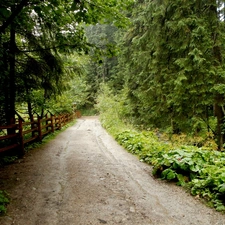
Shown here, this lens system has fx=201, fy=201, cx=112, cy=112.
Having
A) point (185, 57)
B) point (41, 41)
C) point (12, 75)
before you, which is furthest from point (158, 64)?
point (12, 75)

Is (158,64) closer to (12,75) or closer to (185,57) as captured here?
(185,57)

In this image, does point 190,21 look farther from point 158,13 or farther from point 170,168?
point 170,168

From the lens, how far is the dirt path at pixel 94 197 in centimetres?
312

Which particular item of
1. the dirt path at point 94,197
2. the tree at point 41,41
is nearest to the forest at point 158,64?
the tree at point 41,41

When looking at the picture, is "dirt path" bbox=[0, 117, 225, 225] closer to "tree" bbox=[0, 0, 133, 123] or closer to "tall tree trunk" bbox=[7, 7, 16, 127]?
"tall tree trunk" bbox=[7, 7, 16, 127]

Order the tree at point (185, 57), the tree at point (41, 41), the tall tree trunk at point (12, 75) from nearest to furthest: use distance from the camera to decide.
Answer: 1. the tree at point (41, 41)
2. the tall tree trunk at point (12, 75)
3. the tree at point (185, 57)

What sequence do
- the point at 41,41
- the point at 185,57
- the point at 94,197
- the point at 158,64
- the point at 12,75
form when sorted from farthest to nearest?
1. the point at 158,64
2. the point at 185,57
3. the point at 12,75
4. the point at 41,41
5. the point at 94,197

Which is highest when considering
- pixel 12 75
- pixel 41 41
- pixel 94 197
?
pixel 41 41

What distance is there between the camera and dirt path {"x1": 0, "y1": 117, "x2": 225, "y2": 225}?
3115 mm

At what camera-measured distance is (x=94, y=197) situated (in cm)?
383

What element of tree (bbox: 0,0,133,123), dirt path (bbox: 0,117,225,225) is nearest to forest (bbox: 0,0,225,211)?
tree (bbox: 0,0,133,123)

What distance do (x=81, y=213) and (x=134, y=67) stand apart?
1209 cm

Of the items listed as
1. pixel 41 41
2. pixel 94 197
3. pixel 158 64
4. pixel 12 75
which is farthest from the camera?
pixel 158 64

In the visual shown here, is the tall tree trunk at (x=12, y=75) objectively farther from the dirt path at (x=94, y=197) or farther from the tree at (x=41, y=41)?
the dirt path at (x=94, y=197)
